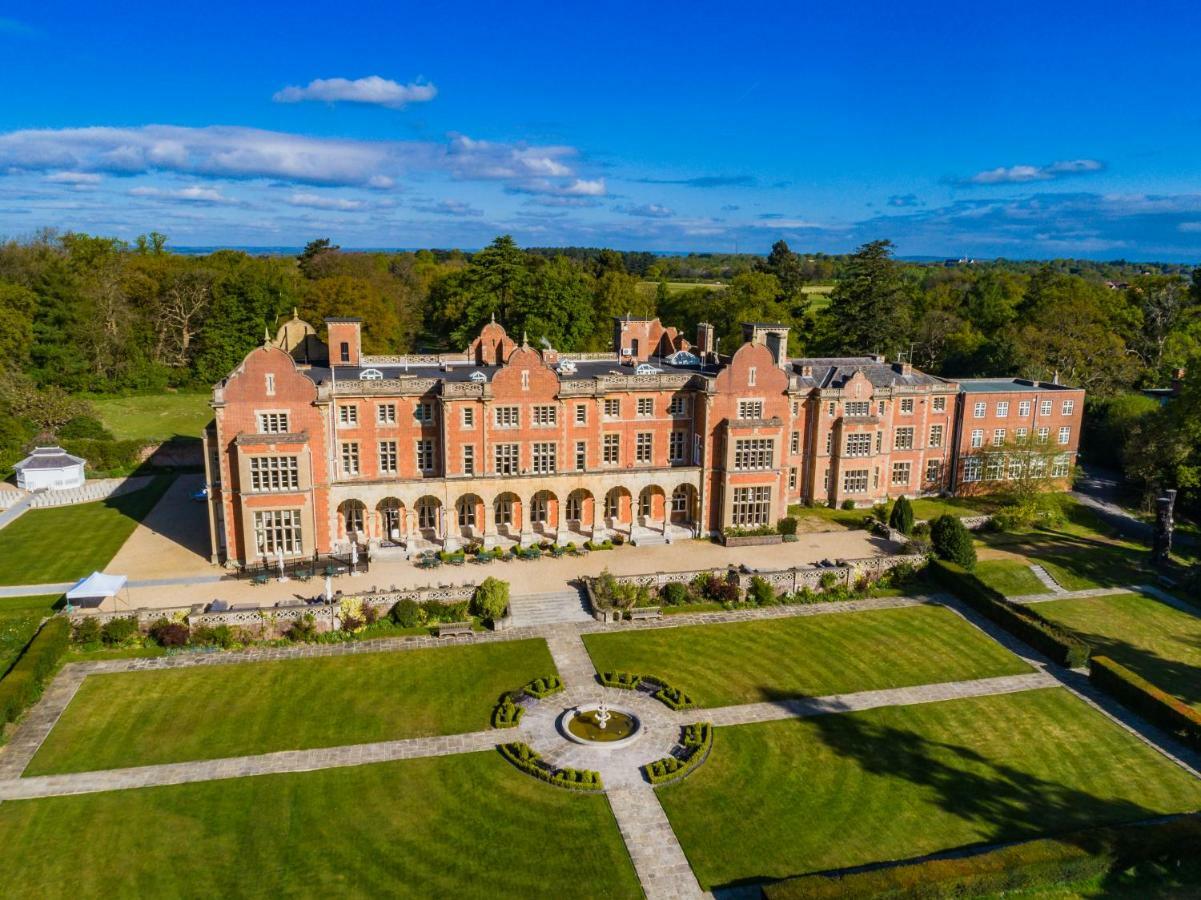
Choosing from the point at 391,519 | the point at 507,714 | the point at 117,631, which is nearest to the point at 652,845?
the point at 507,714

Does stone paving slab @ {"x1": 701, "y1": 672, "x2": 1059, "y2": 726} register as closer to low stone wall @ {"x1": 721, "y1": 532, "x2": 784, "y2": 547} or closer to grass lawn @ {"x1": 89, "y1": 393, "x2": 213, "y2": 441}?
low stone wall @ {"x1": 721, "y1": 532, "x2": 784, "y2": 547}

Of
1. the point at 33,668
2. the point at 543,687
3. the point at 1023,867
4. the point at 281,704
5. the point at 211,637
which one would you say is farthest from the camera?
the point at 211,637

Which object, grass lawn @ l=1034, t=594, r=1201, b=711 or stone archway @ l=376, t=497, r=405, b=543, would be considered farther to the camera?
stone archway @ l=376, t=497, r=405, b=543

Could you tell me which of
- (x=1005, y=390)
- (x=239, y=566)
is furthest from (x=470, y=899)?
(x=1005, y=390)

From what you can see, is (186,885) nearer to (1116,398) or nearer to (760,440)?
(760,440)

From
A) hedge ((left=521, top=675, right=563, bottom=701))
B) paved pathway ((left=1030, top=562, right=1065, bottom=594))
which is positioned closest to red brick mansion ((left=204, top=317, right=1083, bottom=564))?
paved pathway ((left=1030, top=562, right=1065, bottom=594))

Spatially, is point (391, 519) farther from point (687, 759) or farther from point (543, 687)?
point (687, 759)
